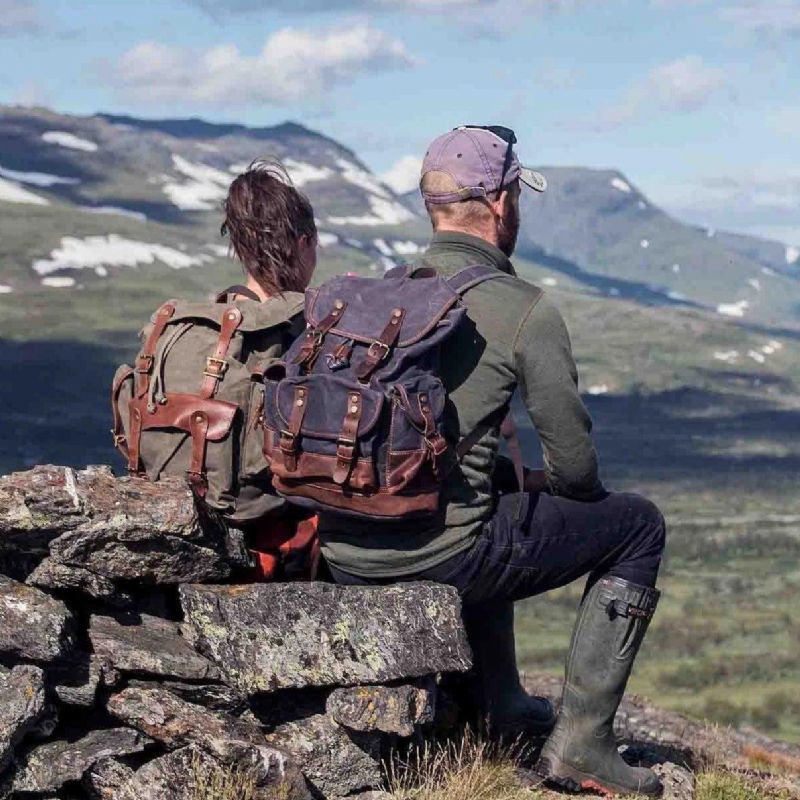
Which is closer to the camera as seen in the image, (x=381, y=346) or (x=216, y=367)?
(x=381, y=346)

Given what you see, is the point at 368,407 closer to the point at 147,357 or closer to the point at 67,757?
the point at 147,357

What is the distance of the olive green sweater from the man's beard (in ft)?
1.01

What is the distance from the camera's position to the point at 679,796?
7.65 metres

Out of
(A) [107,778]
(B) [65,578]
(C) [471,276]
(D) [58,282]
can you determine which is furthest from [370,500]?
(D) [58,282]

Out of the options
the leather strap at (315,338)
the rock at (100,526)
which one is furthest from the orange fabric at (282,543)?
the leather strap at (315,338)

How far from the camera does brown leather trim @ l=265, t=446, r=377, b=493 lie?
20.7 feet

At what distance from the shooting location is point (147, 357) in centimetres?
724

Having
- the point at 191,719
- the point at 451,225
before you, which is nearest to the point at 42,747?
the point at 191,719

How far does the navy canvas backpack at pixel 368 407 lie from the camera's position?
6316 millimetres

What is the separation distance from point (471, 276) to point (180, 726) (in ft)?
8.11

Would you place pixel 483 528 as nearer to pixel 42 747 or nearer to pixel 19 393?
pixel 42 747

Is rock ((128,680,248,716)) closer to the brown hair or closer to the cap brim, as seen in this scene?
the brown hair

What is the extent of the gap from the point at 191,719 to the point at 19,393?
15370cm

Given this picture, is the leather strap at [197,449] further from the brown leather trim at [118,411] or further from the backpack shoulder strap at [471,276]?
the backpack shoulder strap at [471,276]
